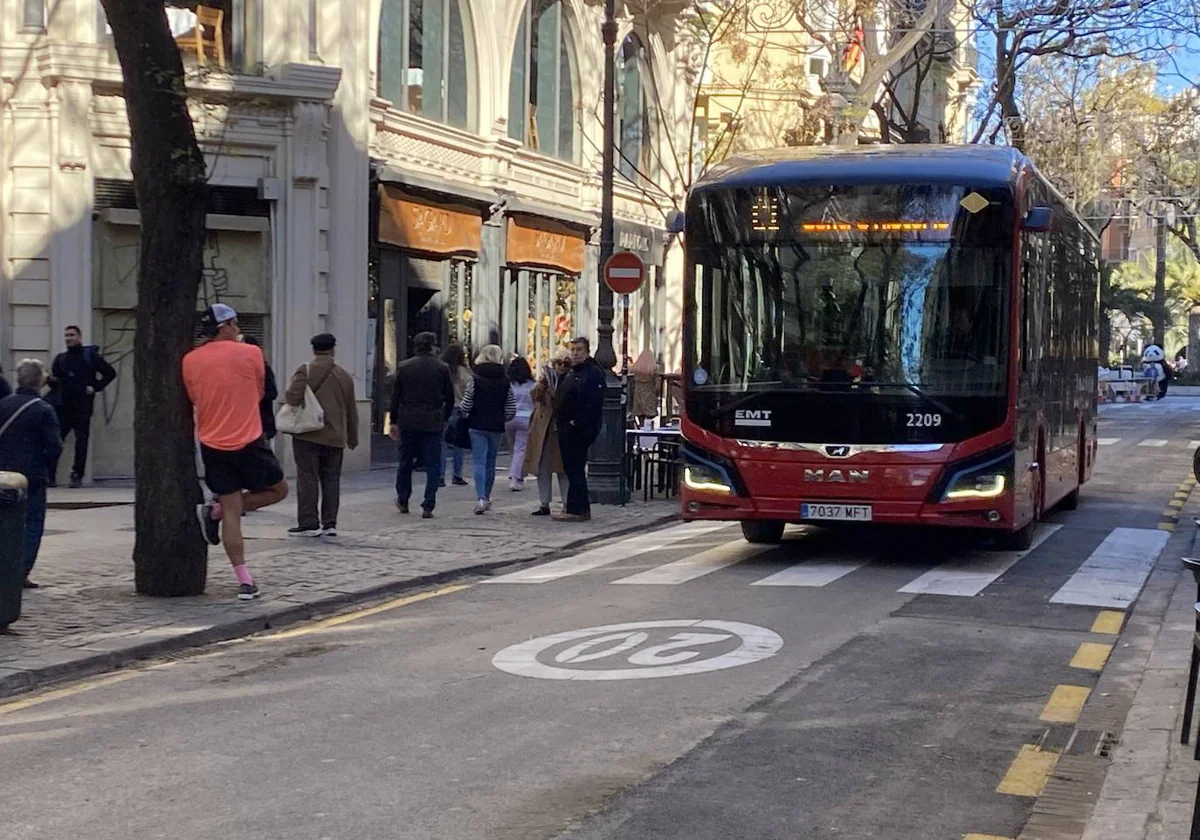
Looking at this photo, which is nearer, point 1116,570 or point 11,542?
point 11,542

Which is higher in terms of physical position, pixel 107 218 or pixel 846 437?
pixel 107 218

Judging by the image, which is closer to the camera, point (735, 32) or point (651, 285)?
point (735, 32)

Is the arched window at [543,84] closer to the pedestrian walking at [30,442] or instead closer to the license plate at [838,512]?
the license plate at [838,512]

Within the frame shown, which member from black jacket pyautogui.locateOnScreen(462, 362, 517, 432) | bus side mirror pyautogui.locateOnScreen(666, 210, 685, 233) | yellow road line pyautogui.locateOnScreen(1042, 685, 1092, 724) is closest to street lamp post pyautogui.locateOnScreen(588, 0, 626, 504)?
black jacket pyautogui.locateOnScreen(462, 362, 517, 432)

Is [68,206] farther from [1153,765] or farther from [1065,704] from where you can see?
[1153,765]

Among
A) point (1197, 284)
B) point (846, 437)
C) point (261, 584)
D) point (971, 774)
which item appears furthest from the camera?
point (1197, 284)

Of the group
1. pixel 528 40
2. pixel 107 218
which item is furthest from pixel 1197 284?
pixel 107 218

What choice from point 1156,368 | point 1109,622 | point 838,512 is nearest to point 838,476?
point 838,512

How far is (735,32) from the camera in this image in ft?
94.2

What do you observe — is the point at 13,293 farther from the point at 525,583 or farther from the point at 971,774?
the point at 971,774

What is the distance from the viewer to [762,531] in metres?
14.9

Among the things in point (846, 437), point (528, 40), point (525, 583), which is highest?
point (528, 40)

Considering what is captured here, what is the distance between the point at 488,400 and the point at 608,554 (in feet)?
11.0

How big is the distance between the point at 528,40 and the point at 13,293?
11.3 meters
